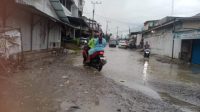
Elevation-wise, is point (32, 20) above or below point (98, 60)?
above

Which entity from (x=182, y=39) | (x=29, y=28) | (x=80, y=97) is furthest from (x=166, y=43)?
(x=80, y=97)

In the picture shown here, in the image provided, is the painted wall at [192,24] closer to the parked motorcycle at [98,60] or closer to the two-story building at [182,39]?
the two-story building at [182,39]

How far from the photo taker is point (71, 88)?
7.47 meters

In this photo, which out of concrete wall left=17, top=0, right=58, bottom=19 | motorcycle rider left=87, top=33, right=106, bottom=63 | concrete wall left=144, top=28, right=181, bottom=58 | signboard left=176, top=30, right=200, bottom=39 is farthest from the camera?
concrete wall left=144, top=28, right=181, bottom=58

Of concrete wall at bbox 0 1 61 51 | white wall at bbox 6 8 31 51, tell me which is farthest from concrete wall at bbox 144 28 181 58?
white wall at bbox 6 8 31 51

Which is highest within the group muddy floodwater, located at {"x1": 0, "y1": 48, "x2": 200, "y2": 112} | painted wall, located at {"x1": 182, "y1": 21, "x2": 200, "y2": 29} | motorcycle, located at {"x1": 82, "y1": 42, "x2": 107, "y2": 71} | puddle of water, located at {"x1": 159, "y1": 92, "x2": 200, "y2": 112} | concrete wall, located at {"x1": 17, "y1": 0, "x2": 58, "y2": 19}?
concrete wall, located at {"x1": 17, "y1": 0, "x2": 58, "y2": 19}

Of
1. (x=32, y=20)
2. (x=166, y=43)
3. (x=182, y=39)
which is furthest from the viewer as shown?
(x=166, y=43)

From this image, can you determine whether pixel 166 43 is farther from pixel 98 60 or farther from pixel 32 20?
pixel 98 60

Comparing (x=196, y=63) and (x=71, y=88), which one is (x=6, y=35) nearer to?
(x=71, y=88)

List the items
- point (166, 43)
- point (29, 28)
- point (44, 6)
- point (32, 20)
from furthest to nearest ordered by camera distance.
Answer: point (166, 43) → point (44, 6) → point (32, 20) → point (29, 28)

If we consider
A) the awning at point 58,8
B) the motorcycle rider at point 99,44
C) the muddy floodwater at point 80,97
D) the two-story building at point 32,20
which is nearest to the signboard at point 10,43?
the two-story building at point 32,20

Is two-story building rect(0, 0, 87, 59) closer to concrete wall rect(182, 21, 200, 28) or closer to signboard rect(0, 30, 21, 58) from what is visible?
signboard rect(0, 30, 21, 58)

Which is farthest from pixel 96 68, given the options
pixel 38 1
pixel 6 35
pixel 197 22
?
pixel 197 22

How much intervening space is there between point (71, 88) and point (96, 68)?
A: 5.23m
